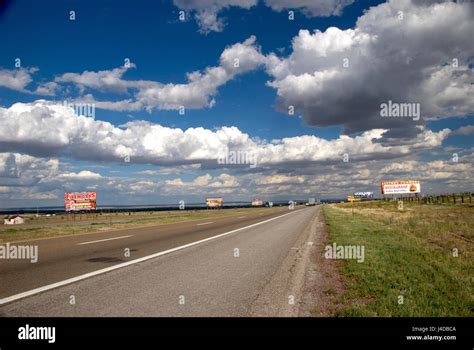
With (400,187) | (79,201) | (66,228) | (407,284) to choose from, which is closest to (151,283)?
(407,284)

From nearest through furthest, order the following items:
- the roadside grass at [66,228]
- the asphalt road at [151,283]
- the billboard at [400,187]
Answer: the asphalt road at [151,283] < the roadside grass at [66,228] < the billboard at [400,187]

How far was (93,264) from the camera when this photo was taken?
9.53m

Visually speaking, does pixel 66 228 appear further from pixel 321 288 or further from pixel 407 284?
pixel 407 284

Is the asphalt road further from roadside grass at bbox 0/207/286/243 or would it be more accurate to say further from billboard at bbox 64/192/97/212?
billboard at bbox 64/192/97/212

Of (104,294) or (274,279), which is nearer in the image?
(104,294)

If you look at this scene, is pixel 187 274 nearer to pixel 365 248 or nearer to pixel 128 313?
pixel 128 313

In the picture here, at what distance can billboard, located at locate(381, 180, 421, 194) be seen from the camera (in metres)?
117

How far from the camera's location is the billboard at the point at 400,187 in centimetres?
11675

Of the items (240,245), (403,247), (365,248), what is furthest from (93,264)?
(403,247)

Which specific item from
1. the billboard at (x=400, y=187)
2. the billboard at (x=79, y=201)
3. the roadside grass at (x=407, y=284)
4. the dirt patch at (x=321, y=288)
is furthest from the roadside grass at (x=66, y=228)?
the billboard at (x=400, y=187)

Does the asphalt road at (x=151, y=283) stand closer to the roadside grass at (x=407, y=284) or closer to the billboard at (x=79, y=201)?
the roadside grass at (x=407, y=284)

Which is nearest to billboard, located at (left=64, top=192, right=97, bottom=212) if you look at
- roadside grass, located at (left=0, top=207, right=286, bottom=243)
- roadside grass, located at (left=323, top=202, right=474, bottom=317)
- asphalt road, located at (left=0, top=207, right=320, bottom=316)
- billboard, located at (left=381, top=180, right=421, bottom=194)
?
roadside grass, located at (left=0, top=207, right=286, bottom=243)
